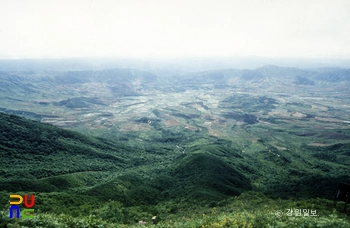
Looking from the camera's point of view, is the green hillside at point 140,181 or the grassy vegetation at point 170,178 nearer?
the grassy vegetation at point 170,178

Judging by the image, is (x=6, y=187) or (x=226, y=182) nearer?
(x=6, y=187)

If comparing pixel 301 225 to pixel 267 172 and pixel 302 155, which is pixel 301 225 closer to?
pixel 267 172

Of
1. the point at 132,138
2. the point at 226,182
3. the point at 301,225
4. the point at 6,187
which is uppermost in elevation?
the point at 301,225

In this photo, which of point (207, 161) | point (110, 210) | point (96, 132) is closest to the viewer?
point (110, 210)

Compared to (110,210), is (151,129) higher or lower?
lower

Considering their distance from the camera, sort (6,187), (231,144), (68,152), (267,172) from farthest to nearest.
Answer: (231,144)
(267,172)
(68,152)
(6,187)

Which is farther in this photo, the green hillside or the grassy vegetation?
the green hillside

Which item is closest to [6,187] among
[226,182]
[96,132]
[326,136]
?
[226,182]

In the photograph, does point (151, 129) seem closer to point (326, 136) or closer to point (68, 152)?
point (68, 152)

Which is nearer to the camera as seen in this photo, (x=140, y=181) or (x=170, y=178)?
(x=140, y=181)

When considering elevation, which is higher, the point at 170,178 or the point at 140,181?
the point at 140,181
